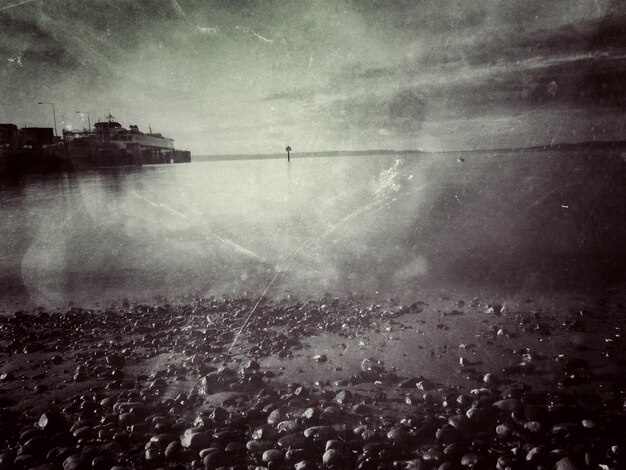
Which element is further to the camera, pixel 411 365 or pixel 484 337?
pixel 484 337

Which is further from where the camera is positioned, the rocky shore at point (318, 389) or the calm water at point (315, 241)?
the calm water at point (315, 241)

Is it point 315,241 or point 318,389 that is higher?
point 315,241

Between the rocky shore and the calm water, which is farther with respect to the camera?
the calm water

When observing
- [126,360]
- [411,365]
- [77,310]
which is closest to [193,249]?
[77,310]

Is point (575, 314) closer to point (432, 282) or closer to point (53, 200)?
point (432, 282)

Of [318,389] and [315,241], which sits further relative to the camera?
[315,241]
